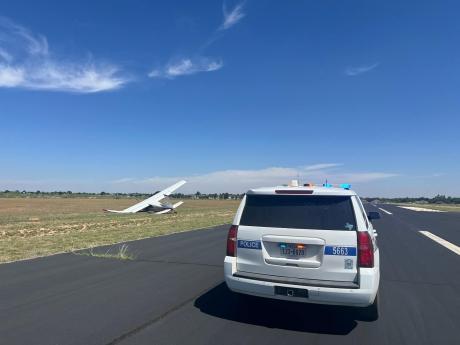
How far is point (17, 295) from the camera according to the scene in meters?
6.79

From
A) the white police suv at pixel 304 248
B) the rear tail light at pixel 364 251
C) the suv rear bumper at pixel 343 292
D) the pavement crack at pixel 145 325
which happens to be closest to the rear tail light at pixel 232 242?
the white police suv at pixel 304 248

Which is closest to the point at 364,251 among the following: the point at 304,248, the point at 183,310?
the point at 304,248

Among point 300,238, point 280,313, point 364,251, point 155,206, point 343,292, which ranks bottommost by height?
point 280,313

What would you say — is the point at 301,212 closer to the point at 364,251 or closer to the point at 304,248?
the point at 304,248

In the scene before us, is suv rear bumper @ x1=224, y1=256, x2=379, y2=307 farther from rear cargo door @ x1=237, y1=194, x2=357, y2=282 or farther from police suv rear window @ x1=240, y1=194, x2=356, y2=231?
police suv rear window @ x1=240, y1=194, x2=356, y2=231

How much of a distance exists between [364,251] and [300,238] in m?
0.80

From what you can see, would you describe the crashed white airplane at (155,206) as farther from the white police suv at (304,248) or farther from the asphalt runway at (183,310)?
the white police suv at (304,248)

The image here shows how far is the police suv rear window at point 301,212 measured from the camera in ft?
17.5

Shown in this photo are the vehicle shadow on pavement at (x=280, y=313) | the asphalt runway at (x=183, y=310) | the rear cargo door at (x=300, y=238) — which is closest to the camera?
the asphalt runway at (x=183, y=310)

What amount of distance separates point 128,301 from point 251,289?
2.17 m

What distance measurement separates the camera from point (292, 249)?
541cm

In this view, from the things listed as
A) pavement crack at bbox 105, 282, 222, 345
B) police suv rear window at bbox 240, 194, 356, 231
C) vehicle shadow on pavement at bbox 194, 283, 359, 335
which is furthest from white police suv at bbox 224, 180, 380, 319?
pavement crack at bbox 105, 282, 222, 345

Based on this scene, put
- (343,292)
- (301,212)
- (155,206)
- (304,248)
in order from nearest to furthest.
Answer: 1. (343,292)
2. (304,248)
3. (301,212)
4. (155,206)

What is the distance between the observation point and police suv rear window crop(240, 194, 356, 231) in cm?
535
